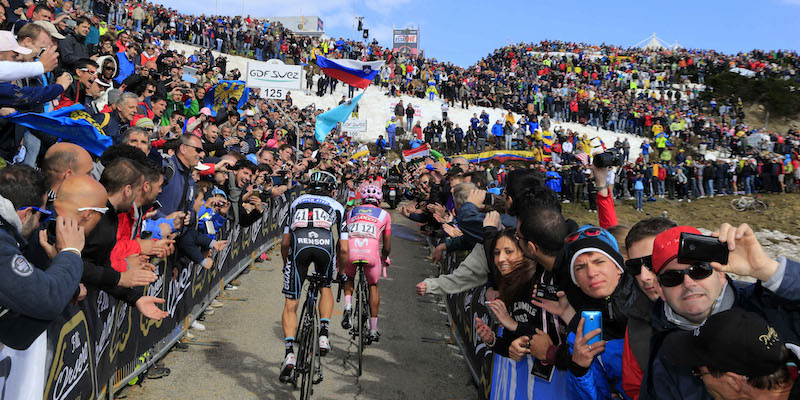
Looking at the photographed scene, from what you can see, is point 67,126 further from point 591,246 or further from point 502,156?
point 502,156

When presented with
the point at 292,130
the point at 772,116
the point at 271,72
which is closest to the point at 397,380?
the point at 271,72

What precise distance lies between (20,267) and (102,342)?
2075 mm

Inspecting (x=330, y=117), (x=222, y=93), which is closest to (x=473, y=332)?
(x=222, y=93)

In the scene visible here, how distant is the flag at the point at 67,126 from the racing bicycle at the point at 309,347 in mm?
2686

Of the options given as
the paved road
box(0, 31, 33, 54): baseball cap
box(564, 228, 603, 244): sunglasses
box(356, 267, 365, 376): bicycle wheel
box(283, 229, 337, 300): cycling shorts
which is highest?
box(0, 31, 33, 54): baseball cap

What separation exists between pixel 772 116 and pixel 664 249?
187ft

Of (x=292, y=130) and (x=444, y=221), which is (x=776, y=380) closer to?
(x=444, y=221)

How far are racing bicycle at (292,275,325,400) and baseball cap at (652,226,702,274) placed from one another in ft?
12.6

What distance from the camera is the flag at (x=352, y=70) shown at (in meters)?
18.8

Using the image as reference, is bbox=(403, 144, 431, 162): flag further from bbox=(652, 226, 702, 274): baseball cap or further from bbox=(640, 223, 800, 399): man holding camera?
bbox=(640, 223, 800, 399): man holding camera

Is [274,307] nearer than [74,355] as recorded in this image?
No

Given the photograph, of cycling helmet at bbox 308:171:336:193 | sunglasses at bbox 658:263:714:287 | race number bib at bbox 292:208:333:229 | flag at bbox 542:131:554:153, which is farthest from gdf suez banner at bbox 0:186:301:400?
flag at bbox 542:131:554:153

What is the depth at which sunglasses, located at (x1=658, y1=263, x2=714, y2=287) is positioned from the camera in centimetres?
225

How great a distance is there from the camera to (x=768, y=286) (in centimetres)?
215
